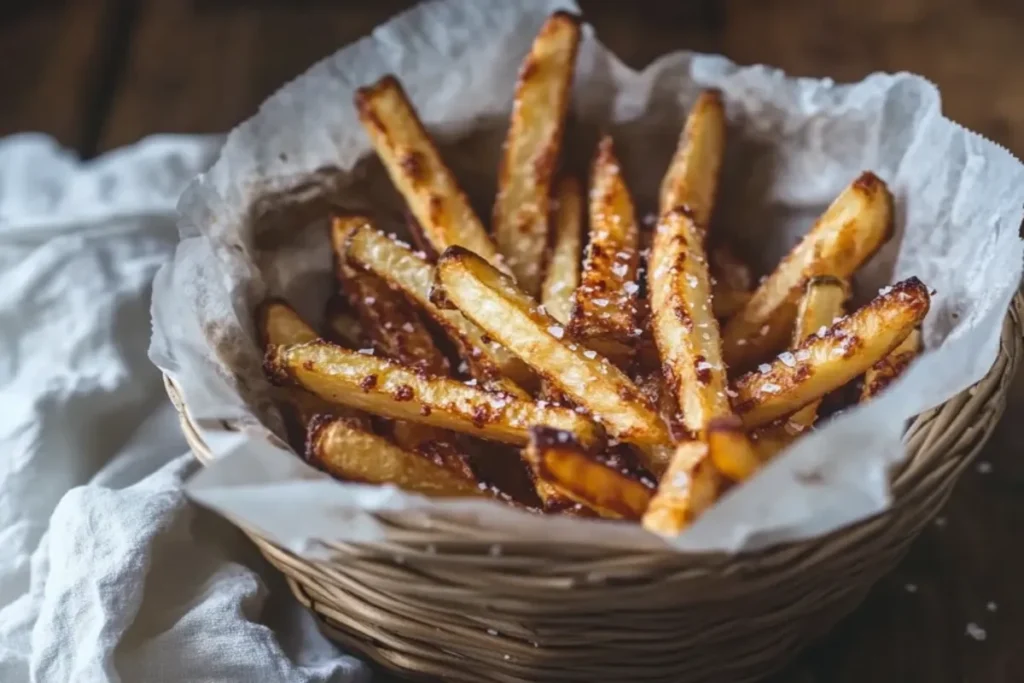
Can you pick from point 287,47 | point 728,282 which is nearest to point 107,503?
point 728,282

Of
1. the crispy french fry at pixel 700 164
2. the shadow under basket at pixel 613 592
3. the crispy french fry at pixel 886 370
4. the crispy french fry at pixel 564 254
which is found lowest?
the shadow under basket at pixel 613 592

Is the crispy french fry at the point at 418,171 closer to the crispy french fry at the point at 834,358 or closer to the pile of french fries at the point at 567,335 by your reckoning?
the pile of french fries at the point at 567,335

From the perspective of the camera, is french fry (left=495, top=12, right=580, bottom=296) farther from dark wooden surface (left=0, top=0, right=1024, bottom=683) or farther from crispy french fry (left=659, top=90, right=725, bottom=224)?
dark wooden surface (left=0, top=0, right=1024, bottom=683)

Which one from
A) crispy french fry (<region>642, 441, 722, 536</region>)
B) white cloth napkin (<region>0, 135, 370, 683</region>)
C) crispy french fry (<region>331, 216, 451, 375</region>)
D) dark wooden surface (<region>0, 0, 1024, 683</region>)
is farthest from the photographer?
dark wooden surface (<region>0, 0, 1024, 683</region>)

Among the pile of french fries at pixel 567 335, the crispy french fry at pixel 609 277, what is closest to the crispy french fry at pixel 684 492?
the pile of french fries at pixel 567 335

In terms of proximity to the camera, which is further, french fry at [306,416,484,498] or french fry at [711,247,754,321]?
french fry at [711,247,754,321]

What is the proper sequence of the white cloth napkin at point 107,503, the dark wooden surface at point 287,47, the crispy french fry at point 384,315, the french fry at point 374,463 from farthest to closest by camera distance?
1. the dark wooden surface at point 287,47
2. the crispy french fry at point 384,315
3. the white cloth napkin at point 107,503
4. the french fry at point 374,463

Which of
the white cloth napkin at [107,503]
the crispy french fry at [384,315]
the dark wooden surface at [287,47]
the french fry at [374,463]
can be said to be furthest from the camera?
the dark wooden surface at [287,47]

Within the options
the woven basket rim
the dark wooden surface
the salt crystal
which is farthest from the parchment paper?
the dark wooden surface
